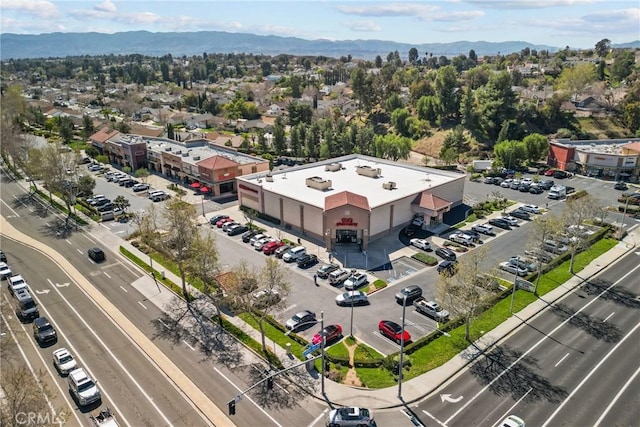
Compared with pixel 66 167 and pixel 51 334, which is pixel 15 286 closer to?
pixel 51 334

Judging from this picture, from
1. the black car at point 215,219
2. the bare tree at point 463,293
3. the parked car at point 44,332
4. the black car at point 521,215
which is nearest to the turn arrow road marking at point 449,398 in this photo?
the bare tree at point 463,293

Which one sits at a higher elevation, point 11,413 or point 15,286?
point 11,413

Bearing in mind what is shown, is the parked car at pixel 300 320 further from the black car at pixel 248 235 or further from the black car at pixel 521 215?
the black car at pixel 521 215

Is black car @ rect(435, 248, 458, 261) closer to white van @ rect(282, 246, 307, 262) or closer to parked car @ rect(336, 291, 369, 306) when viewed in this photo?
parked car @ rect(336, 291, 369, 306)

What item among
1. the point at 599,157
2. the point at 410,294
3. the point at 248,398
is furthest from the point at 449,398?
the point at 599,157

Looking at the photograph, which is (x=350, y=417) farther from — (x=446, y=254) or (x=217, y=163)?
(x=217, y=163)

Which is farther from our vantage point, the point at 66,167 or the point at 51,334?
the point at 66,167

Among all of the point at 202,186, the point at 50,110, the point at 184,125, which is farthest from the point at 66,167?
the point at 50,110

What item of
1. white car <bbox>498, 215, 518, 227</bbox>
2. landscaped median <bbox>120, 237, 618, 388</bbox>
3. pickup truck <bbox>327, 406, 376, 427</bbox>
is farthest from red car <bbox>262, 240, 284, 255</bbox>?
white car <bbox>498, 215, 518, 227</bbox>
